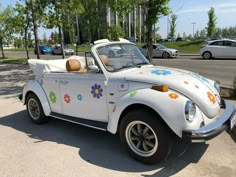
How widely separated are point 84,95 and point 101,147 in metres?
0.93

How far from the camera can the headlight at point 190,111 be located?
370cm

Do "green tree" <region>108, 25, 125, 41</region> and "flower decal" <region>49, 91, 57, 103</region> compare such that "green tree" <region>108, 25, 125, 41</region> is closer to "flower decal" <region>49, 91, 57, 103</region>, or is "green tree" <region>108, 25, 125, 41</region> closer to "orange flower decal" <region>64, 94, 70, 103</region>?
"flower decal" <region>49, 91, 57, 103</region>

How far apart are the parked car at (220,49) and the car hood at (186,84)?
728 inches

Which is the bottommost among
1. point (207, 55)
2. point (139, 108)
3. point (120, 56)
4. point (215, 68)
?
point (215, 68)

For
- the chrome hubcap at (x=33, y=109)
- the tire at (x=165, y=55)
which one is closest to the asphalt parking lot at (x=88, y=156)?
the chrome hubcap at (x=33, y=109)

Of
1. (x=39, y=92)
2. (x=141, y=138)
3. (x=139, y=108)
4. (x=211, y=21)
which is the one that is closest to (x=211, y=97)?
(x=139, y=108)

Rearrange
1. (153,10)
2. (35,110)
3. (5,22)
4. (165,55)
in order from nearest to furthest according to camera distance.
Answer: (35,110) < (153,10) < (165,55) < (5,22)

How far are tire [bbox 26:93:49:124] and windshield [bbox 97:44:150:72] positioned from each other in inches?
80.9

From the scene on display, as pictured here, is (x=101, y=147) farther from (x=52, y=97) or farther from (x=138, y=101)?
(x=52, y=97)

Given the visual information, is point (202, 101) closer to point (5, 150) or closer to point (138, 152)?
point (138, 152)

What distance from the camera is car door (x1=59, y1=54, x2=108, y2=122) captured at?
470 cm

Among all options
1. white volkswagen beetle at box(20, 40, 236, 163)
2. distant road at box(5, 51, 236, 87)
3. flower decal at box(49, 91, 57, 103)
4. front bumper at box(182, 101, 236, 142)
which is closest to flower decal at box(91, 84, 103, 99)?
white volkswagen beetle at box(20, 40, 236, 163)

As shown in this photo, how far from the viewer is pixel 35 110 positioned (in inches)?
247

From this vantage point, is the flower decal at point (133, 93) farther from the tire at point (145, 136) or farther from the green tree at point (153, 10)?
the green tree at point (153, 10)
